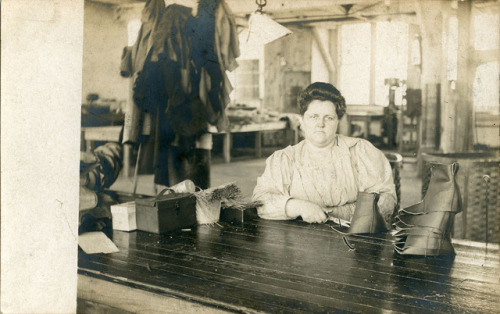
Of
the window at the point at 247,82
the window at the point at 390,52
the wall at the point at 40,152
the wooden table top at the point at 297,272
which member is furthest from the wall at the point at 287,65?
the wall at the point at 40,152

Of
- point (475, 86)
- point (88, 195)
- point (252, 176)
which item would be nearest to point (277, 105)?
point (252, 176)

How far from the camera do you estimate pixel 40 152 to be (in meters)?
2.59

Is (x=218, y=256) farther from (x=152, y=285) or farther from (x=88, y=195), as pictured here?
(x=88, y=195)

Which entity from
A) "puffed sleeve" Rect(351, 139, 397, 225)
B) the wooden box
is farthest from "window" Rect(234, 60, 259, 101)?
the wooden box

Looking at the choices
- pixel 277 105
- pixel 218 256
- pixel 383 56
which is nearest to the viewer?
pixel 218 256

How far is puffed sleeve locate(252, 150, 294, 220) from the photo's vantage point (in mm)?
3740

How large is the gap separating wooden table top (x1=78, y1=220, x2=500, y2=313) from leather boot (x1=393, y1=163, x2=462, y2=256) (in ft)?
0.21

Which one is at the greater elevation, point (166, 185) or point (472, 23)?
point (472, 23)

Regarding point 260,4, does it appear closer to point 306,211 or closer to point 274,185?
point 274,185

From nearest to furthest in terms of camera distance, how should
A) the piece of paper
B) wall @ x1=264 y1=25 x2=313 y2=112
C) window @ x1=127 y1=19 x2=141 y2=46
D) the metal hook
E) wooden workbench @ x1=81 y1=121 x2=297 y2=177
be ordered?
the piece of paper < the metal hook < window @ x1=127 y1=19 x2=141 y2=46 < wooden workbench @ x1=81 y1=121 x2=297 y2=177 < wall @ x1=264 y1=25 x2=313 y2=112

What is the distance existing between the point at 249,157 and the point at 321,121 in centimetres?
212

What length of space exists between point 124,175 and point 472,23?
4.27 meters

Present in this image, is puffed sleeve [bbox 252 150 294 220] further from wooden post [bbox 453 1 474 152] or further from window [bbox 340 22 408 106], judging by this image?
wooden post [bbox 453 1 474 152]

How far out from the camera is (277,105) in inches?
255
